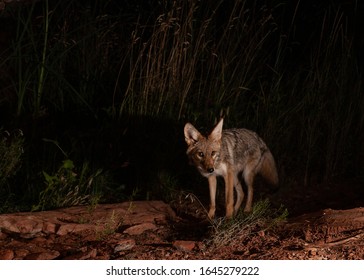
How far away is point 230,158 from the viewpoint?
601 cm

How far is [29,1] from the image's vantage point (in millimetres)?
7062

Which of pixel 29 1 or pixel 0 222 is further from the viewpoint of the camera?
pixel 29 1

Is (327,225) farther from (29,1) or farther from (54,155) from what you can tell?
(29,1)

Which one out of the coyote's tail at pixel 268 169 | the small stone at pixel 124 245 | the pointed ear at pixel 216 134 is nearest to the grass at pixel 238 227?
the small stone at pixel 124 245

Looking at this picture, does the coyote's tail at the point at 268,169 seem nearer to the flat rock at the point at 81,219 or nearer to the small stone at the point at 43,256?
the flat rock at the point at 81,219

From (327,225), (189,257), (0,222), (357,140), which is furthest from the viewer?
(357,140)

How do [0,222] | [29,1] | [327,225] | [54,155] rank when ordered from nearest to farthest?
[327,225] → [0,222] → [54,155] → [29,1]

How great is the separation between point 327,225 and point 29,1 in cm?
426

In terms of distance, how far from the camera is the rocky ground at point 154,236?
14.3ft

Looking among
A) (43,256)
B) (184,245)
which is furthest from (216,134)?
(43,256)

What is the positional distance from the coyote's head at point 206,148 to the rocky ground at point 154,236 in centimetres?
50

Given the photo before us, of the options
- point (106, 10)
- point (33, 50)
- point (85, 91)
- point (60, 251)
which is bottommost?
point (60, 251)

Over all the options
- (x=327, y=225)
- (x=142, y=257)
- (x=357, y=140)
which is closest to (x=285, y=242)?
(x=327, y=225)

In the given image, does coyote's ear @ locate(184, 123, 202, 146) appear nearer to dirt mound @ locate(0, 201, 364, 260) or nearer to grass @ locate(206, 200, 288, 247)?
dirt mound @ locate(0, 201, 364, 260)
